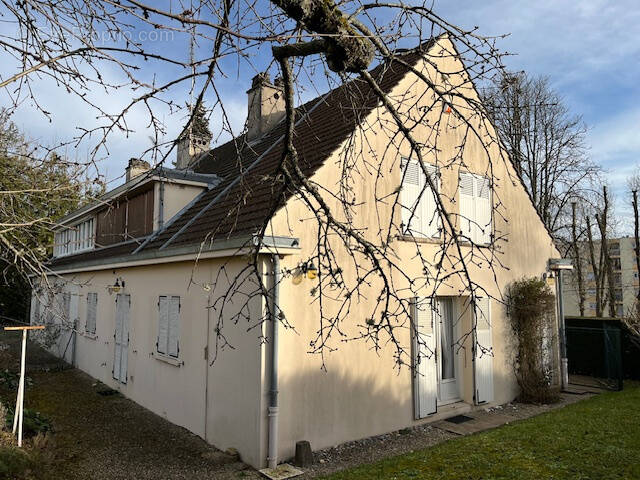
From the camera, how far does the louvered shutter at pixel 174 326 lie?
8180 millimetres

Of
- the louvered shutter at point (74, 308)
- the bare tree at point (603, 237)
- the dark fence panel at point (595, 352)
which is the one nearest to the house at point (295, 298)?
the louvered shutter at point (74, 308)

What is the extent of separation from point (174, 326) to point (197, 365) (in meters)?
1.08

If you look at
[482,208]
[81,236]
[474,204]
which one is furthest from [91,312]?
[482,208]

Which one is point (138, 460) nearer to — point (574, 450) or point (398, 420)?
point (398, 420)

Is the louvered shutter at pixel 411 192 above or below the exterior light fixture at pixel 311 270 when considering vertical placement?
above

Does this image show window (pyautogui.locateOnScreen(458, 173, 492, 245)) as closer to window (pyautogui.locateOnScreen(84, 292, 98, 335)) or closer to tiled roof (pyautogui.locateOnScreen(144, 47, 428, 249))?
tiled roof (pyautogui.locateOnScreen(144, 47, 428, 249))

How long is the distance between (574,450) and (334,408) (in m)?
3.51

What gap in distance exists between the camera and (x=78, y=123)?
11.4 feet

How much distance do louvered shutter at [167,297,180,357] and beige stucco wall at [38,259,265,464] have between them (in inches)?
6.0

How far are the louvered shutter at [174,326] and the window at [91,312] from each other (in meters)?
5.66

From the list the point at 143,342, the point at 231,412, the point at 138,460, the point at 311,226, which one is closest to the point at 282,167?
the point at 311,226

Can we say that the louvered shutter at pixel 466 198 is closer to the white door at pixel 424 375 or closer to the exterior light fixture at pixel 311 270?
the white door at pixel 424 375

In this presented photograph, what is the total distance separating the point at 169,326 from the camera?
8531 mm

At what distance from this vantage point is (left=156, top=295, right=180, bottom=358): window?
822 centimetres
